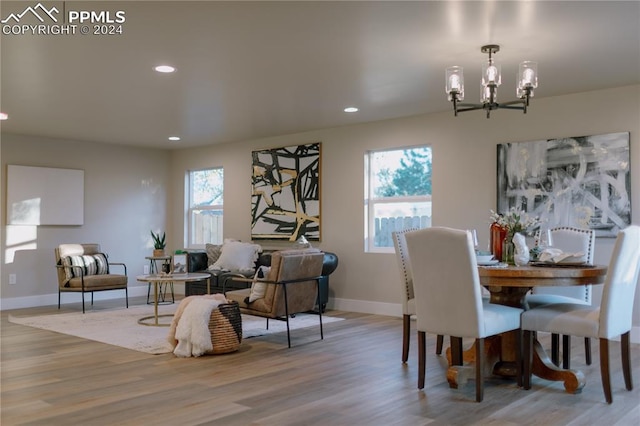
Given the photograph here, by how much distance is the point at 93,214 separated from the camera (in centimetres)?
831

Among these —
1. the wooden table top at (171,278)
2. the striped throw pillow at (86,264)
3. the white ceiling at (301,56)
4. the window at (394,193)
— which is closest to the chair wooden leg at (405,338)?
the white ceiling at (301,56)

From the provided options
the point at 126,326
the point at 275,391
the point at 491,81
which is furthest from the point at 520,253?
the point at 126,326

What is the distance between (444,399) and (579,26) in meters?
2.42

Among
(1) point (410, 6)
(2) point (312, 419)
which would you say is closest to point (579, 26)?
(1) point (410, 6)

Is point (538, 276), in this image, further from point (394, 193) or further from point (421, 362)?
point (394, 193)

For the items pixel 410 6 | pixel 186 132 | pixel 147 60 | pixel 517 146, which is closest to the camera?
pixel 410 6

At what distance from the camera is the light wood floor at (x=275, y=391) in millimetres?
3020

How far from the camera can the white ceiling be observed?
→ 333 centimetres

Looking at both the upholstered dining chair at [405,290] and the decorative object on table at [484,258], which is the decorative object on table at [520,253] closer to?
the decorative object on table at [484,258]

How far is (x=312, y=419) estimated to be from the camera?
3000 mm

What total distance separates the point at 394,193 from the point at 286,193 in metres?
1.62

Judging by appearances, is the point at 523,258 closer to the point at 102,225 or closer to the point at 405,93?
the point at 405,93

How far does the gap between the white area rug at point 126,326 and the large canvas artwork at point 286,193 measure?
4.74ft

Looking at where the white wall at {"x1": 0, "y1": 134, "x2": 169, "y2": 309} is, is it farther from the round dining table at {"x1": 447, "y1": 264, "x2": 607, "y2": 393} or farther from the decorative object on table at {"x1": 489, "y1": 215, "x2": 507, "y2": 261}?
the decorative object on table at {"x1": 489, "y1": 215, "x2": 507, "y2": 261}
